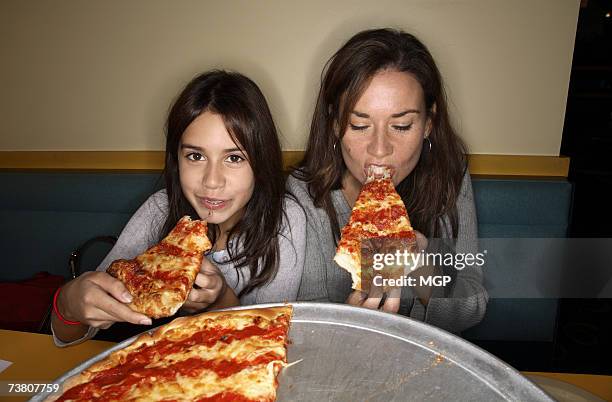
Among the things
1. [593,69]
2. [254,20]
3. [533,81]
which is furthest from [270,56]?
[593,69]

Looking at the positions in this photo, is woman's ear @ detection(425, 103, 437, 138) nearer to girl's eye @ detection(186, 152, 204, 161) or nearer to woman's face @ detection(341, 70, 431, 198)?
woman's face @ detection(341, 70, 431, 198)

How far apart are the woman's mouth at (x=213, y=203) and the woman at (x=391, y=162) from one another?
0.42 metres

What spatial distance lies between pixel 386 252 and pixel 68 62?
2.29 metres

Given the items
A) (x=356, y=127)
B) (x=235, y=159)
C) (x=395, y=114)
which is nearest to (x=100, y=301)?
(x=235, y=159)

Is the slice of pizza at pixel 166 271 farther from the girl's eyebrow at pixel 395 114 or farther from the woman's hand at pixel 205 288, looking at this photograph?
the girl's eyebrow at pixel 395 114

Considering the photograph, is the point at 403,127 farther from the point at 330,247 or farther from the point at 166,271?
the point at 166,271

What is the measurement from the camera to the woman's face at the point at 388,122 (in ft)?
5.08

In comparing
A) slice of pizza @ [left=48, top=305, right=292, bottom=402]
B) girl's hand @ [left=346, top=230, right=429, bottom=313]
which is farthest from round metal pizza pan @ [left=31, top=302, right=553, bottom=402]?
girl's hand @ [left=346, top=230, right=429, bottom=313]

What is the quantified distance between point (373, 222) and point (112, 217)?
5.48ft

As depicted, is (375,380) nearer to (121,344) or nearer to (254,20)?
(121,344)

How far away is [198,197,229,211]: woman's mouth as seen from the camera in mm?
1564

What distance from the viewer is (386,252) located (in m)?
1.42

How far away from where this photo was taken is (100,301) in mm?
1189

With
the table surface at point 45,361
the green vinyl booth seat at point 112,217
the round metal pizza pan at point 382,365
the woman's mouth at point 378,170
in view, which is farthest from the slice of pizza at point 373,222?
the green vinyl booth seat at point 112,217
